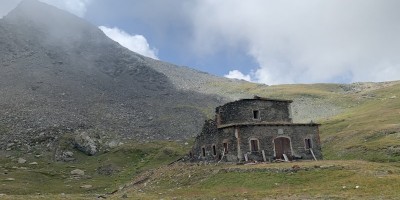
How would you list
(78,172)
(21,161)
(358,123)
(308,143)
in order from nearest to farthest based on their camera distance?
(308,143) < (78,172) < (21,161) < (358,123)

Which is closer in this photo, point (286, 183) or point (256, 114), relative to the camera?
point (286, 183)

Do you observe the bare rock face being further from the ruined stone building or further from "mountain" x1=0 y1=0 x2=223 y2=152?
the ruined stone building

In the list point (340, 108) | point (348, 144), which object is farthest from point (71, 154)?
point (340, 108)

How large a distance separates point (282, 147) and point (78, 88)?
3085 inches

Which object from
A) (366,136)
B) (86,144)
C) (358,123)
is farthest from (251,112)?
(358,123)

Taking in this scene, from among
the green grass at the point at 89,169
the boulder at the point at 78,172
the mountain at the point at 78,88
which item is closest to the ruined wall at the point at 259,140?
the green grass at the point at 89,169

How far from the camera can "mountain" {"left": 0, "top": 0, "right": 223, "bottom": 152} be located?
9200cm

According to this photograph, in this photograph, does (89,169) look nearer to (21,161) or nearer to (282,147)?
(21,161)

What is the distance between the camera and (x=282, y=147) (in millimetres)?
51125

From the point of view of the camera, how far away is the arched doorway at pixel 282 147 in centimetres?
5091

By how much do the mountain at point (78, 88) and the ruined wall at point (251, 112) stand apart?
35.9 meters

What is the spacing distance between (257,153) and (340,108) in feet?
276

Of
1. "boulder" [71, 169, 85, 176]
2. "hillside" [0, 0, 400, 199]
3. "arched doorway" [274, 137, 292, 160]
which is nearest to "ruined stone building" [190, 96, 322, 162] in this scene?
"arched doorway" [274, 137, 292, 160]

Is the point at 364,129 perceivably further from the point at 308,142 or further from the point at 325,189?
the point at 325,189
